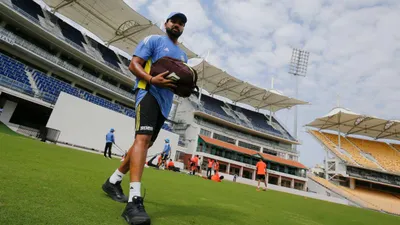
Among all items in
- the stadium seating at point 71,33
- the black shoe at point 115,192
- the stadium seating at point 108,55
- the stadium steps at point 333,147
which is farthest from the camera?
the stadium steps at point 333,147

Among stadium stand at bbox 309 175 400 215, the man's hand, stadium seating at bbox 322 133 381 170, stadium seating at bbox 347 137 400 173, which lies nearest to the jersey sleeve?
the man's hand

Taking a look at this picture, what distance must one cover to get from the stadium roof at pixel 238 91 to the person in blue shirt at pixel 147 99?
31.7 m

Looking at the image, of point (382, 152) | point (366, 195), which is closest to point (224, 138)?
point (366, 195)

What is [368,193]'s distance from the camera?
3142 cm

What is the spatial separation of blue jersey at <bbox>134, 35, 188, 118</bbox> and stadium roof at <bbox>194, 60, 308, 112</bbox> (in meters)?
31.7

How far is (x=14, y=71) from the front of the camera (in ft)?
50.5

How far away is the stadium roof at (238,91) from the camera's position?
35469 millimetres

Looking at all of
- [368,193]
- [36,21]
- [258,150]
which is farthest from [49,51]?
[368,193]

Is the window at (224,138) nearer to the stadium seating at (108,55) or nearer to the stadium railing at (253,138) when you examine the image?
the stadium railing at (253,138)

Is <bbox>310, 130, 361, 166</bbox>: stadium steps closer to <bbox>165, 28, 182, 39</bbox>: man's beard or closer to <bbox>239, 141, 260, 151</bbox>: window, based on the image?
<bbox>239, 141, 260, 151</bbox>: window

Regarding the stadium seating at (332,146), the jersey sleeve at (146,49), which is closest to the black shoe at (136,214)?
the jersey sleeve at (146,49)

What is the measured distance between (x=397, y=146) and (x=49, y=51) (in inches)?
2091

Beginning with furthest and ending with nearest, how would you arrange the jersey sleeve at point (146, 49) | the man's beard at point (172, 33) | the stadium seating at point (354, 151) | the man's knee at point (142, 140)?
the stadium seating at point (354, 151) < the man's beard at point (172, 33) < the jersey sleeve at point (146, 49) < the man's knee at point (142, 140)

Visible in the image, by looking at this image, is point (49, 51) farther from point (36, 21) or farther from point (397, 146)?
point (397, 146)
